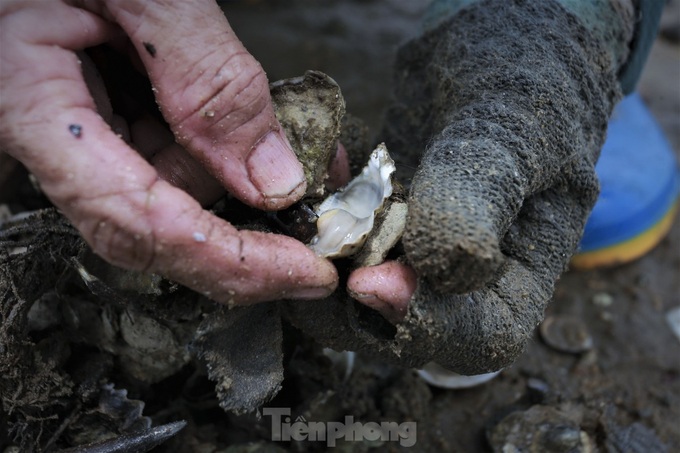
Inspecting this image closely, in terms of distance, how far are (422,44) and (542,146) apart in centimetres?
89

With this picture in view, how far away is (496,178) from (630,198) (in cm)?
208

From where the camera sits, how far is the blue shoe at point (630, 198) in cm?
291

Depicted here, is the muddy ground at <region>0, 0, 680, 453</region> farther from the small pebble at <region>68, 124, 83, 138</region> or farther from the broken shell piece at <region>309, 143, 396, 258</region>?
the small pebble at <region>68, 124, 83, 138</region>

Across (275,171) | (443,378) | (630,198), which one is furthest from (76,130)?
(630,198)

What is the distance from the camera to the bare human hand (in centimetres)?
106

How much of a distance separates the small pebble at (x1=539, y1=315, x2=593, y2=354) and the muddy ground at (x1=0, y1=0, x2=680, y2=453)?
0.01 metres

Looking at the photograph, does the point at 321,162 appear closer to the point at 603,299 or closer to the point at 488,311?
the point at 488,311

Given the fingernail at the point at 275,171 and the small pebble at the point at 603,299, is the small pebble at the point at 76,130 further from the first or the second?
the small pebble at the point at 603,299

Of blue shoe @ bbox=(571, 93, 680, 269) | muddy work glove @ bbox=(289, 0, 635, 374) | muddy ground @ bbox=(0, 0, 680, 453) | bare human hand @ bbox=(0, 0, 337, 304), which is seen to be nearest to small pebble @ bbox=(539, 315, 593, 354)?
muddy ground @ bbox=(0, 0, 680, 453)

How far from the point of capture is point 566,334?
→ 261 cm

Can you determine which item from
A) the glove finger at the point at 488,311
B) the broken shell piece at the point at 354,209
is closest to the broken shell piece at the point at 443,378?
the glove finger at the point at 488,311

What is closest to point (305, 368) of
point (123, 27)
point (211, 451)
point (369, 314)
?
point (211, 451)

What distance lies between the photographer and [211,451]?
1.63m

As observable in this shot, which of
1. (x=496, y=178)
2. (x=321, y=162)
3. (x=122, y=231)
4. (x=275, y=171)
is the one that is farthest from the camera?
(x=321, y=162)
